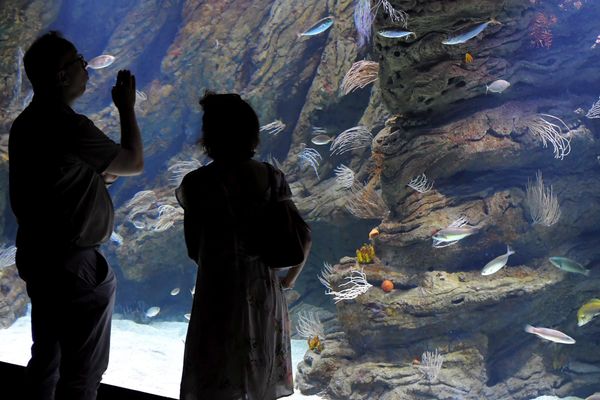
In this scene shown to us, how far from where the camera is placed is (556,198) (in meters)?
5.81

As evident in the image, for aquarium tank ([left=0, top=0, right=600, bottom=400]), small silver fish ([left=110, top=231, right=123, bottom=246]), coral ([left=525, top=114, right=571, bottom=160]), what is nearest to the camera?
aquarium tank ([left=0, top=0, right=600, bottom=400])

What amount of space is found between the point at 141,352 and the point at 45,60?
21.3 feet

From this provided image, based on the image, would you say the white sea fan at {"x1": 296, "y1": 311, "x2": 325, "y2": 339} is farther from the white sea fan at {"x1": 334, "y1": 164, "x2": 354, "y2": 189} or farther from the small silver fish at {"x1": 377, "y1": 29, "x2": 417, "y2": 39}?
the small silver fish at {"x1": 377, "y1": 29, "x2": 417, "y2": 39}

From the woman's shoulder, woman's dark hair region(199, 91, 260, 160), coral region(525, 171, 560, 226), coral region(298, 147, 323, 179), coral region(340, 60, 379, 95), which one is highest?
woman's dark hair region(199, 91, 260, 160)

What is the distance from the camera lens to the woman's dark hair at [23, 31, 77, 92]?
2031mm

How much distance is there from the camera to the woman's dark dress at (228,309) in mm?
1796

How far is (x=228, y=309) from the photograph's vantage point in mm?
1807

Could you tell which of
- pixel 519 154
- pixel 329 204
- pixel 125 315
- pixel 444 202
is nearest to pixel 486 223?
pixel 444 202

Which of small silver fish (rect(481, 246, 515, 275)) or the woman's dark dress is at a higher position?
the woman's dark dress

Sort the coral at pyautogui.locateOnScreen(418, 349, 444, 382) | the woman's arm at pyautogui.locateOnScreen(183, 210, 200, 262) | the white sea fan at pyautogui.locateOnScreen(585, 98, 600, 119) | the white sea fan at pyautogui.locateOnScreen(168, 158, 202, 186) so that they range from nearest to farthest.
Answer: the woman's arm at pyautogui.locateOnScreen(183, 210, 200, 262), the coral at pyautogui.locateOnScreen(418, 349, 444, 382), the white sea fan at pyautogui.locateOnScreen(585, 98, 600, 119), the white sea fan at pyautogui.locateOnScreen(168, 158, 202, 186)

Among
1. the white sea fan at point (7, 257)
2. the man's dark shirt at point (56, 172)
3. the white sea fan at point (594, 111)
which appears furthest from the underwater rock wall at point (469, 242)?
the white sea fan at point (7, 257)

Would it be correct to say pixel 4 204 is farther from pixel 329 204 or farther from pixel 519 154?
pixel 519 154

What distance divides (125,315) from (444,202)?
8608 millimetres

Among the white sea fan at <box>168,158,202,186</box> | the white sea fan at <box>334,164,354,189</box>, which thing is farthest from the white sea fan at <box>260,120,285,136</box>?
the white sea fan at <box>334,164,354,189</box>
